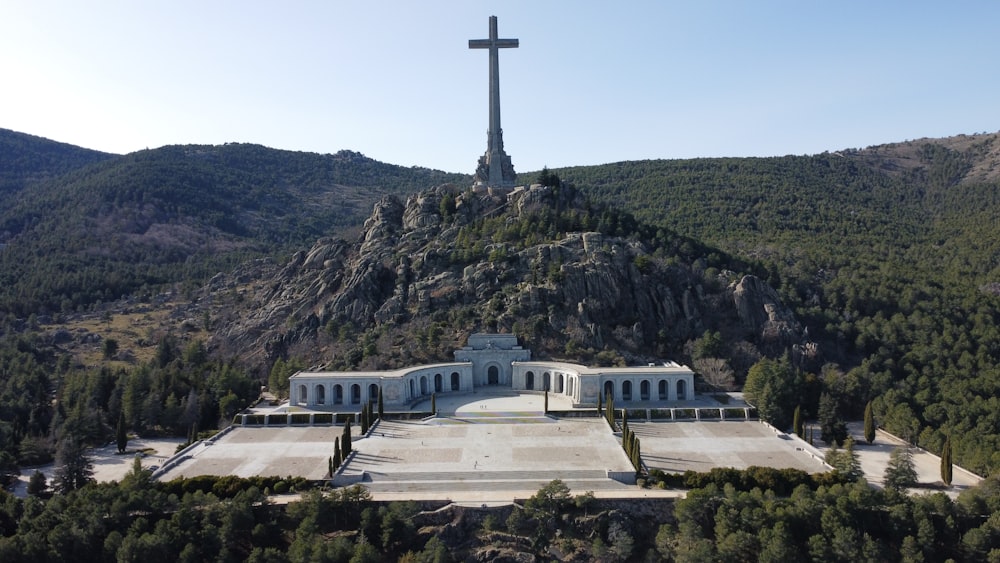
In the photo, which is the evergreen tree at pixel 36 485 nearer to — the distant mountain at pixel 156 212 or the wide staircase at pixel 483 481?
the wide staircase at pixel 483 481

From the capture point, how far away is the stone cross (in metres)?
72.2

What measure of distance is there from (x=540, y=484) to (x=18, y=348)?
60928mm

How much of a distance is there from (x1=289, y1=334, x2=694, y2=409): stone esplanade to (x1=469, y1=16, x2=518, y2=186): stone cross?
28.1 m

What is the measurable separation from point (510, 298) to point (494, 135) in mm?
21609

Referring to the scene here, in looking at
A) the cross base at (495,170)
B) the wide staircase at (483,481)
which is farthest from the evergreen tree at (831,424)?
the cross base at (495,170)

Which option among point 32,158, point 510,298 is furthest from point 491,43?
point 32,158

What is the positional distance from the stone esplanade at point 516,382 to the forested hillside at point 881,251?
10.2 metres

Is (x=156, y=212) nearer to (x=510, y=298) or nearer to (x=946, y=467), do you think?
(x=510, y=298)

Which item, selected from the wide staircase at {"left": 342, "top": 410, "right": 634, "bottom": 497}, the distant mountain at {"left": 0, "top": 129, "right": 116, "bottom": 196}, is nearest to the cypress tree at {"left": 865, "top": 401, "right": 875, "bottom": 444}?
the wide staircase at {"left": 342, "top": 410, "right": 634, "bottom": 497}

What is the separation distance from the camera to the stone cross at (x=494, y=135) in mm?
72250

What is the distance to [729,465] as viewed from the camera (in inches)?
1495

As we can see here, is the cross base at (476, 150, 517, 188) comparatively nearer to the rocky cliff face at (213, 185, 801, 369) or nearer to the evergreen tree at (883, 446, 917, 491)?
the rocky cliff face at (213, 185, 801, 369)

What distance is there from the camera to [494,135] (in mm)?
74938

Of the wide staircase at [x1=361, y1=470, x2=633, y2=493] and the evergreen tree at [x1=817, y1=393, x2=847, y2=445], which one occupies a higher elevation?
the evergreen tree at [x1=817, y1=393, x2=847, y2=445]
